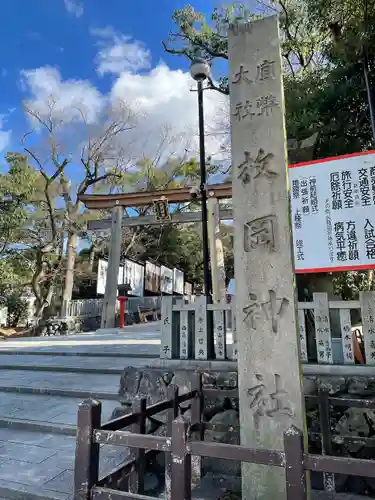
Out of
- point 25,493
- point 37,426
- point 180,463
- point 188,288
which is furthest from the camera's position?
point 188,288

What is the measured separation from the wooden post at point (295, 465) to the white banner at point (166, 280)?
20.6 m

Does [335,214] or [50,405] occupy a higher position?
[335,214]

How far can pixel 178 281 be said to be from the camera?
25.1 m

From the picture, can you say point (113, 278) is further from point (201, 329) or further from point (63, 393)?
point (201, 329)

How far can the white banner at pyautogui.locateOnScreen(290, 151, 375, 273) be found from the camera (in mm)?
5340

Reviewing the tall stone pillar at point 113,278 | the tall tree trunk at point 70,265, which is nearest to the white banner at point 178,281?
the tall tree trunk at point 70,265

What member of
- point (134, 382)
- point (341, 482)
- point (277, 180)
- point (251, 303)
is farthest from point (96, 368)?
point (277, 180)

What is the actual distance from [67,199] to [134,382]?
56.2 ft

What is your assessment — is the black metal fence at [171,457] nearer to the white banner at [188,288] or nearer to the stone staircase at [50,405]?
the stone staircase at [50,405]

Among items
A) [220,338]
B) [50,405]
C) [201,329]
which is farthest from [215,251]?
[50,405]

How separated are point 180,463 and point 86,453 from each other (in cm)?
63

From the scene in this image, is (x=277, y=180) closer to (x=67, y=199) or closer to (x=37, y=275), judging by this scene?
(x=37, y=275)

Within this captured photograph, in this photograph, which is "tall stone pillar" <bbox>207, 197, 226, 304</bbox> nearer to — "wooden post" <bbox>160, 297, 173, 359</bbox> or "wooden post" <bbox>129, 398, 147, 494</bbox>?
"wooden post" <bbox>160, 297, 173, 359</bbox>

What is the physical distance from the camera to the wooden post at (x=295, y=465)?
187 centimetres
